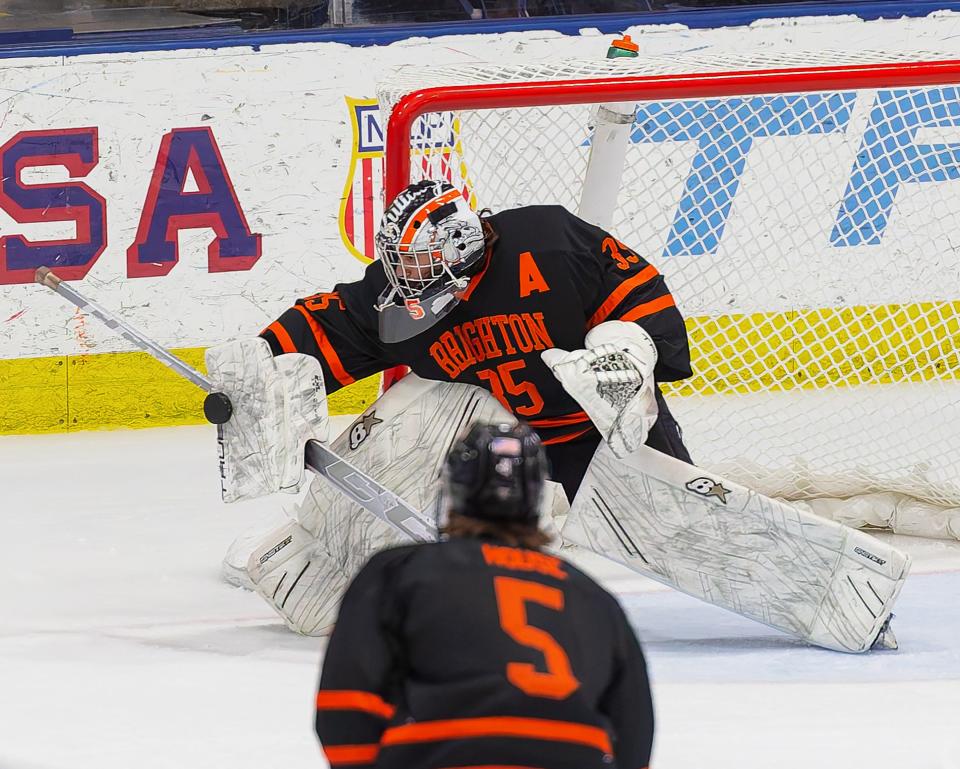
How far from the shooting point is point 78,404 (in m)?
3.93

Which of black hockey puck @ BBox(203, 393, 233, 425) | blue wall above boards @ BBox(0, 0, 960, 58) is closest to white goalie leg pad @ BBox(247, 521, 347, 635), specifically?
black hockey puck @ BBox(203, 393, 233, 425)

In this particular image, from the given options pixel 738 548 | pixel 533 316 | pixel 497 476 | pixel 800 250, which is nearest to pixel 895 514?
pixel 738 548

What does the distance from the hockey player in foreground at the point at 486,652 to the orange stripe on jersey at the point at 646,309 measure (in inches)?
41.0

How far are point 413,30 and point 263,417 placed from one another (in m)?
1.83

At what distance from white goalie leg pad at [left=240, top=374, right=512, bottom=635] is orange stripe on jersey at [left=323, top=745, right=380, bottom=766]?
122 cm

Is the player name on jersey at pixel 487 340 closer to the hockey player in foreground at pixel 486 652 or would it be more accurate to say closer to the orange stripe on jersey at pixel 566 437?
the orange stripe on jersey at pixel 566 437

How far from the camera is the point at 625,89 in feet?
8.45

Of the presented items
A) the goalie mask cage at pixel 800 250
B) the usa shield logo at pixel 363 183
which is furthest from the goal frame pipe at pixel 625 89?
the usa shield logo at pixel 363 183

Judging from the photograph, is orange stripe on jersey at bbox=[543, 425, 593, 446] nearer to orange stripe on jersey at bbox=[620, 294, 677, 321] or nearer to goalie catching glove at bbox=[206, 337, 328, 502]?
orange stripe on jersey at bbox=[620, 294, 677, 321]

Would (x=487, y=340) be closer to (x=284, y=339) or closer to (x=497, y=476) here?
(x=284, y=339)

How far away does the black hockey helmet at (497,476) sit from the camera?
1260mm

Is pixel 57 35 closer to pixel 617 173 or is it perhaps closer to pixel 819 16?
pixel 617 173

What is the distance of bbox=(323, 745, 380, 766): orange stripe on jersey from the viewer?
1.25 meters

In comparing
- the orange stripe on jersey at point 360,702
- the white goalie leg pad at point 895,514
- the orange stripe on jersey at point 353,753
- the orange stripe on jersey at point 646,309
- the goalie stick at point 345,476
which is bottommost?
the white goalie leg pad at point 895,514
